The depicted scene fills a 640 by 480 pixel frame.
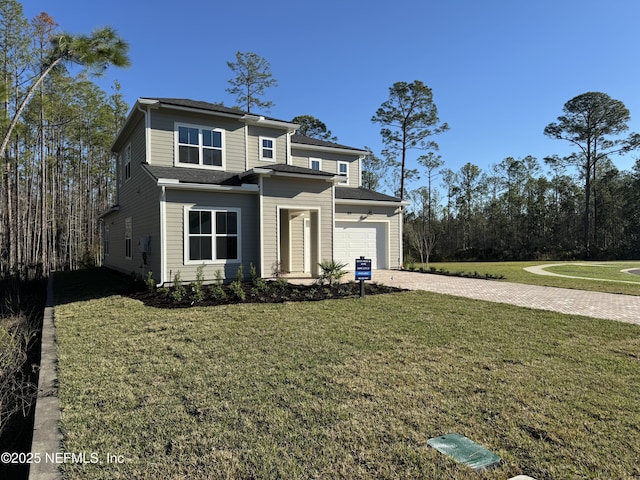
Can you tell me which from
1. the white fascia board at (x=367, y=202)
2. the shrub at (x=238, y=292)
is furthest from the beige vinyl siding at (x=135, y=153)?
the white fascia board at (x=367, y=202)

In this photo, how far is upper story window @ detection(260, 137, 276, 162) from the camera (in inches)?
544

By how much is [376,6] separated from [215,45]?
704cm

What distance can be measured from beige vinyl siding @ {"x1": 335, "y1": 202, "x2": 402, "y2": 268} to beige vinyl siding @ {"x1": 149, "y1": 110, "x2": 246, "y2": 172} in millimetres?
5019

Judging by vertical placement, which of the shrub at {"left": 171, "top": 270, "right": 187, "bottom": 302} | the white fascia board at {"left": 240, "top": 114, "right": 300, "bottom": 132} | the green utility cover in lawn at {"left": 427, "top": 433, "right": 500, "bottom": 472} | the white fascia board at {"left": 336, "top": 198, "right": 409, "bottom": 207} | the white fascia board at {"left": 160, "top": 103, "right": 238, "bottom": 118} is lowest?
the green utility cover in lawn at {"left": 427, "top": 433, "right": 500, "bottom": 472}

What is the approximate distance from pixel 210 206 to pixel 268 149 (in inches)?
157

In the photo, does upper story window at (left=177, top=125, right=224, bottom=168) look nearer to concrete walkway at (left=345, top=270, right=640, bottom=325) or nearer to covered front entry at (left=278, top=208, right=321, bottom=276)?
covered front entry at (left=278, top=208, right=321, bottom=276)

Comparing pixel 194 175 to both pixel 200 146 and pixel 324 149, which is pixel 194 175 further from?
pixel 324 149

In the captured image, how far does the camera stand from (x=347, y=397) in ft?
11.7

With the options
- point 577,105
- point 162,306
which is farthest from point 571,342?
point 577,105

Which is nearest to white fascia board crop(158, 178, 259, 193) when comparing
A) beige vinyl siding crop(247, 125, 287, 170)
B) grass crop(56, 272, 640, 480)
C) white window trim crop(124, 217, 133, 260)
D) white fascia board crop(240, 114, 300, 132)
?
beige vinyl siding crop(247, 125, 287, 170)

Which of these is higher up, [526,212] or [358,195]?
[526,212]

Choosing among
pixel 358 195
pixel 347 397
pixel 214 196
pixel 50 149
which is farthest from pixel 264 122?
pixel 50 149

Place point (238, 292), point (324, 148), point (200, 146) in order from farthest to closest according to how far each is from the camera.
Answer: point (324, 148) < point (200, 146) < point (238, 292)

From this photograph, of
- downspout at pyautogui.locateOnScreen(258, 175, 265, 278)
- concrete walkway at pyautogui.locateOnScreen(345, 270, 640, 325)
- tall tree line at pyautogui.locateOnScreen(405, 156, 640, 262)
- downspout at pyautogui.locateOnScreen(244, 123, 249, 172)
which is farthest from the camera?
tall tree line at pyautogui.locateOnScreen(405, 156, 640, 262)
